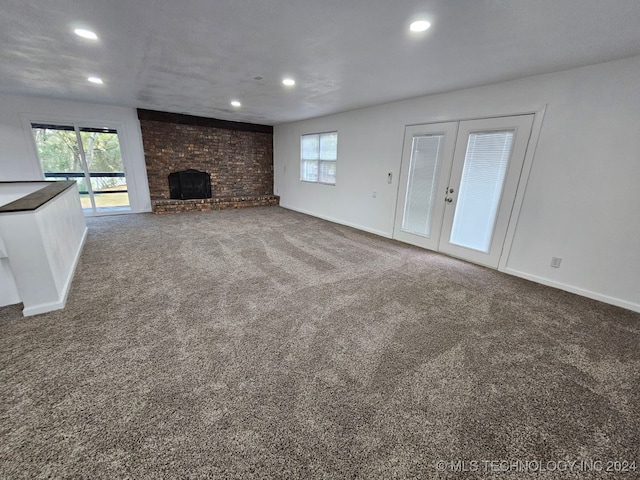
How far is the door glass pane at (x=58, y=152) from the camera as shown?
533 cm

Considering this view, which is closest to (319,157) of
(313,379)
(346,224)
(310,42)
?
(346,224)

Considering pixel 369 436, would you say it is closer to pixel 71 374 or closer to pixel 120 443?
pixel 120 443

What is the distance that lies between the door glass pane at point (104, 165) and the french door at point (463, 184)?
641cm

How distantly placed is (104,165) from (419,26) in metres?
6.94

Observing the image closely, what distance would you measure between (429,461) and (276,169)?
7.93 meters

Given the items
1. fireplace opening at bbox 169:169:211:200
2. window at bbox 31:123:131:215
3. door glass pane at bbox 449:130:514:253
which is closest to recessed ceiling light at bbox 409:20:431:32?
door glass pane at bbox 449:130:514:253

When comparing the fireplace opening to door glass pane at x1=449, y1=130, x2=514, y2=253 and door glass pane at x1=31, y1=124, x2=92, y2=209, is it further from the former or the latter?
door glass pane at x1=449, y1=130, x2=514, y2=253

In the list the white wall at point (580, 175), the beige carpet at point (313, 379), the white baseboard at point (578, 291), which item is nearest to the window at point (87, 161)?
the beige carpet at point (313, 379)

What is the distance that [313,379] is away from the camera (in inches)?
66.0

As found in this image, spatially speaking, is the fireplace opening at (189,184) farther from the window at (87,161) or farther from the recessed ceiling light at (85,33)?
the recessed ceiling light at (85,33)

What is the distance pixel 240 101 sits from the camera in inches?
191

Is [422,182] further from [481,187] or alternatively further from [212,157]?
[212,157]

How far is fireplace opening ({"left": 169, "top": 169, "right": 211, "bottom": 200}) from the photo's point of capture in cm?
674

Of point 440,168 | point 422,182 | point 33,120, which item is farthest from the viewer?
point 33,120
